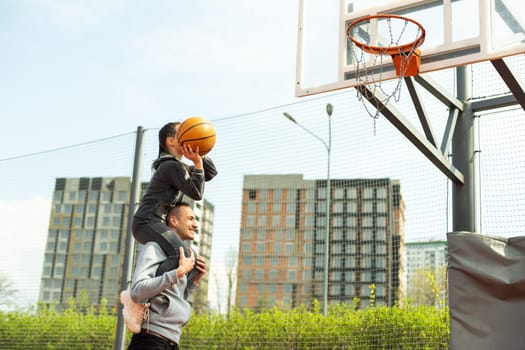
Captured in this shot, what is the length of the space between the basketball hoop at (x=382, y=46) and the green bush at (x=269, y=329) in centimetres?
236

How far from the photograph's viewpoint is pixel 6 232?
31.7ft

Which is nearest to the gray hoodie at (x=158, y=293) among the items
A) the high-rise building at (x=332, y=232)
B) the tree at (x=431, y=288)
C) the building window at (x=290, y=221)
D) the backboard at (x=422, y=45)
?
the backboard at (x=422, y=45)

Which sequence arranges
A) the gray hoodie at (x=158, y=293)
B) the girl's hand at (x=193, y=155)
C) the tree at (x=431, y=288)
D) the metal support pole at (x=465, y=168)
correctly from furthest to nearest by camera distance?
1. the tree at (x=431, y=288)
2. the metal support pole at (x=465, y=168)
3. the girl's hand at (x=193, y=155)
4. the gray hoodie at (x=158, y=293)

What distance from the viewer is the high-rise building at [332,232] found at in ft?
28.2

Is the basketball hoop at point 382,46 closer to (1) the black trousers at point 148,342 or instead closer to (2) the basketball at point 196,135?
(2) the basketball at point 196,135

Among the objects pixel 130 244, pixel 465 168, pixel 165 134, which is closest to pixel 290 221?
pixel 130 244

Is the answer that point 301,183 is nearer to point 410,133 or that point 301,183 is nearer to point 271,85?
point 271,85

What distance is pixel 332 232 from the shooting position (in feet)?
36.9

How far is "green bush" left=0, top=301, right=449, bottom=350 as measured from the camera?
660 centimetres

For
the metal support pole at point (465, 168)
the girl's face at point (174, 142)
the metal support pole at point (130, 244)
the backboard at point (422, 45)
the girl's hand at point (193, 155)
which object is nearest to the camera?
the girl's hand at point (193, 155)

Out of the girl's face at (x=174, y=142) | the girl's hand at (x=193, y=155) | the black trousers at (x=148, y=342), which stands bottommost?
the black trousers at (x=148, y=342)

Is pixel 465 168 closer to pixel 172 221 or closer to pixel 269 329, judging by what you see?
pixel 269 329

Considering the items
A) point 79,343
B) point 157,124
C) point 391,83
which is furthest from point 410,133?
→ point 79,343

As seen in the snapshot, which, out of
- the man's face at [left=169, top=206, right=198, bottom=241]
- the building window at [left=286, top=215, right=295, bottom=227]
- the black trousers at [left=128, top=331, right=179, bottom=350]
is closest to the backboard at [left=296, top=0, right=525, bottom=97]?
the man's face at [left=169, top=206, right=198, bottom=241]
